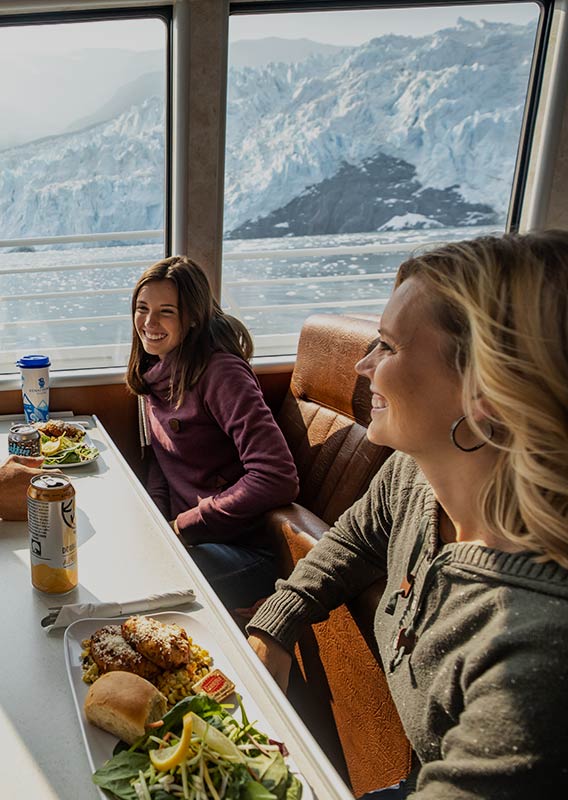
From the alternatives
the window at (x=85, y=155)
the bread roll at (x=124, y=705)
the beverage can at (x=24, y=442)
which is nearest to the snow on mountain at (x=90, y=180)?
the window at (x=85, y=155)

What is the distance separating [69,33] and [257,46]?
2.47 feet

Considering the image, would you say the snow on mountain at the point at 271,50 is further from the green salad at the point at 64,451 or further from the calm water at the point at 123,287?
the green salad at the point at 64,451

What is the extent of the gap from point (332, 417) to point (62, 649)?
1401 mm

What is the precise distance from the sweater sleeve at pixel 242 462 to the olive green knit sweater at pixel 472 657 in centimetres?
69

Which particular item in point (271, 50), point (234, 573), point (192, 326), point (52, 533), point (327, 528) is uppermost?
point (271, 50)

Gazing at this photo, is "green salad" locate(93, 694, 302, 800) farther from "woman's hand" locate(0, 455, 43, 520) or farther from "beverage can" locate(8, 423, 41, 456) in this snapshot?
"beverage can" locate(8, 423, 41, 456)

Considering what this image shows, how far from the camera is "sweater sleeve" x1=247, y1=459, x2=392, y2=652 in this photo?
1.33 metres

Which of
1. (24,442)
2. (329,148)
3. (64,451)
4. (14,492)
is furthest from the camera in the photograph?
(329,148)

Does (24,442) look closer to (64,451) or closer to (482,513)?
(64,451)

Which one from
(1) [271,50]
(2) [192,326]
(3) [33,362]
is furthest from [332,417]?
(1) [271,50]

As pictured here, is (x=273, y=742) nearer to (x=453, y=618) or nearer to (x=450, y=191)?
(x=453, y=618)

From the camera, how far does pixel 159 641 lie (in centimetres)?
103

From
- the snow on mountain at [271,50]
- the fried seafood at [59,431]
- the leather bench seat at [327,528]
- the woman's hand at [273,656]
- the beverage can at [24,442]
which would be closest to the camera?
the woman's hand at [273,656]

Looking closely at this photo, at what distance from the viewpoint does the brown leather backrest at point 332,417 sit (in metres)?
2.19
